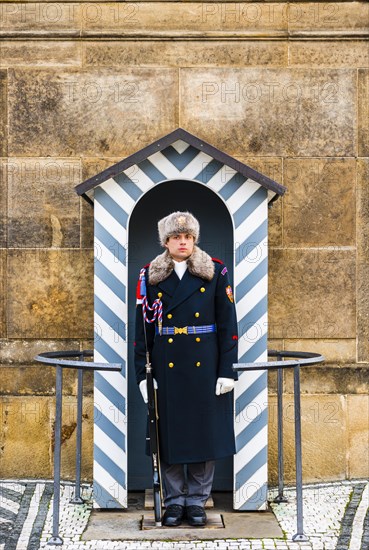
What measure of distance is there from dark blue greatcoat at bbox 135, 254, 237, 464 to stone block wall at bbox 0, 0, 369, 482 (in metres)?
1.18

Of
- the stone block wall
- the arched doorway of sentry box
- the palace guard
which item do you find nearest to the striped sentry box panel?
the palace guard

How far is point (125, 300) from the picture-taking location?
5.85 meters

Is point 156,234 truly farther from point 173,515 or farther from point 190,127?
point 173,515

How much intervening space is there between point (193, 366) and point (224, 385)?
0.23m

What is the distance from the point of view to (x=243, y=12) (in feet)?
22.4

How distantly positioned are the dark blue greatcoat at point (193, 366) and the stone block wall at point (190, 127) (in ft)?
3.89

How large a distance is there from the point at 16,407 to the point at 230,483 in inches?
67.0

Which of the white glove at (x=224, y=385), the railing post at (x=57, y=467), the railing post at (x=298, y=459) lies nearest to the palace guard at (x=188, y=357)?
the white glove at (x=224, y=385)

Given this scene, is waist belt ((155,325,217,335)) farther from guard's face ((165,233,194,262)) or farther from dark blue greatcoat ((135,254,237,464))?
guard's face ((165,233,194,262))

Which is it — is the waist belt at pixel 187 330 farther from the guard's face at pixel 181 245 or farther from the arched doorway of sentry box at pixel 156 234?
the arched doorway of sentry box at pixel 156 234

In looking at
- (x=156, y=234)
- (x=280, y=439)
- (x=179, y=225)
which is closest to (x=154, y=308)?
(x=179, y=225)

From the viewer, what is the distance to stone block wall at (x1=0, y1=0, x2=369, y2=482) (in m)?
6.76

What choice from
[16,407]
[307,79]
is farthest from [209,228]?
[16,407]

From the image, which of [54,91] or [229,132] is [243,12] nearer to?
[229,132]
